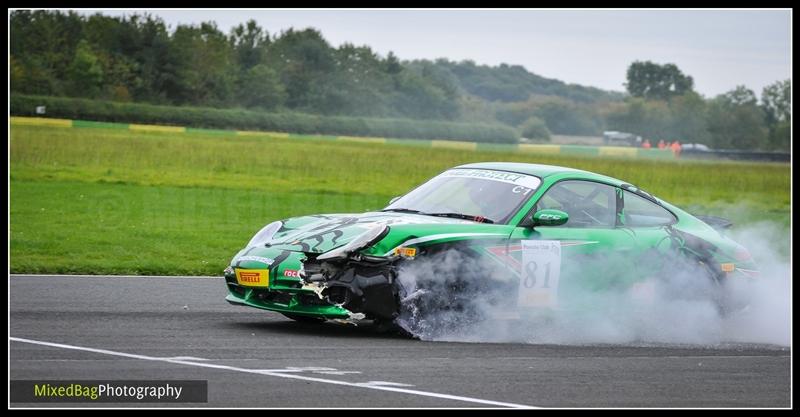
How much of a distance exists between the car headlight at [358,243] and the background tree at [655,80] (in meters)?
57.3

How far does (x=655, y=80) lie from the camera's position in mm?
66438

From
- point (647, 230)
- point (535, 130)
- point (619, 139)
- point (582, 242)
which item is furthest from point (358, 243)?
point (619, 139)

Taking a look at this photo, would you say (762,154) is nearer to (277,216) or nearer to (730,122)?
(730,122)

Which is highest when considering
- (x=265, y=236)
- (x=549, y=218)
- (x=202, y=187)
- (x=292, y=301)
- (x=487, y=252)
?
(x=202, y=187)

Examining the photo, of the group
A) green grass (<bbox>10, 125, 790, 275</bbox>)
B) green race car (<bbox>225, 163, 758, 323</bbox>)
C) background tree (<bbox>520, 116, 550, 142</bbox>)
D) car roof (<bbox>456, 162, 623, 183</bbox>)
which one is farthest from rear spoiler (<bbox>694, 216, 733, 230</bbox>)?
background tree (<bbox>520, 116, 550, 142</bbox>)

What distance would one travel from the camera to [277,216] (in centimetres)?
2233

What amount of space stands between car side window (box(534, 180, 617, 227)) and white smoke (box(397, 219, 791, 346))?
446mm

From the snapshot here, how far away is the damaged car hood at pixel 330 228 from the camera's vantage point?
360 inches

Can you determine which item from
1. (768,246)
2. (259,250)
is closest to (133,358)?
(259,250)

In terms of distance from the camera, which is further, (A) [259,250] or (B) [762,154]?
(B) [762,154]

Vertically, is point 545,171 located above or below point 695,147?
below

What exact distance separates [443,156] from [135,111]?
44.4 feet

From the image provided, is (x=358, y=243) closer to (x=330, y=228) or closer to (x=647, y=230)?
(x=330, y=228)

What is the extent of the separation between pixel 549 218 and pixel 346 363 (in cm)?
238
